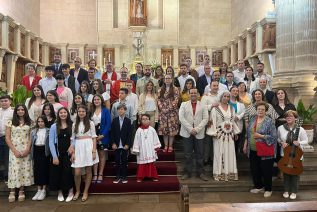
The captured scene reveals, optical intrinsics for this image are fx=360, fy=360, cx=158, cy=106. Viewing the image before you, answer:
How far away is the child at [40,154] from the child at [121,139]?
1.17 meters

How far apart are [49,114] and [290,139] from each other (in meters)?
4.12

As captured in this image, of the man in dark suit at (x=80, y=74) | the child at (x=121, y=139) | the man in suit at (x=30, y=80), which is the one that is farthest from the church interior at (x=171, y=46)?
the man in suit at (x=30, y=80)

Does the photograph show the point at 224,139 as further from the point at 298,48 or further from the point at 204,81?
the point at 298,48

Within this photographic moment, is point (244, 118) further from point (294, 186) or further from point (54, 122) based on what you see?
point (54, 122)

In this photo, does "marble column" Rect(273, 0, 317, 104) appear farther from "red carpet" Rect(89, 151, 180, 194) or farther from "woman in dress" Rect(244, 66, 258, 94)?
"red carpet" Rect(89, 151, 180, 194)

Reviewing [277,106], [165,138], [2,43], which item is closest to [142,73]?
[165,138]

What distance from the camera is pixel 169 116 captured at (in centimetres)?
733

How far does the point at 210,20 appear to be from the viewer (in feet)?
69.2

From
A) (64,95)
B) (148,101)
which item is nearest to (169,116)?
(148,101)

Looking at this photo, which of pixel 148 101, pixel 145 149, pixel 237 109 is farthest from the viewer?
pixel 148 101

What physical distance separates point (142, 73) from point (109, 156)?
8.47ft

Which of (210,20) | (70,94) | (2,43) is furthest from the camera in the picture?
(210,20)

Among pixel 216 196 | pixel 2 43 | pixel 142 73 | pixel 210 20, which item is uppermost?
pixel 210 20

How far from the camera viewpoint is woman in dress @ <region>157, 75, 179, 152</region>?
23.9ft
